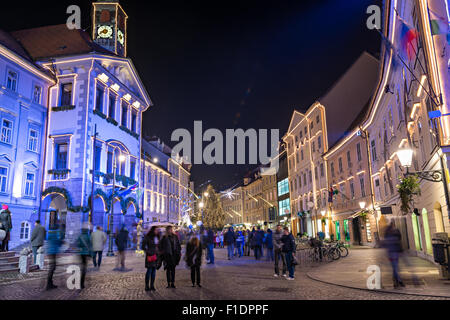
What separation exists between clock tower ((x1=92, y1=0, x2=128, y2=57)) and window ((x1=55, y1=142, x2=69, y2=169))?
43.8ft

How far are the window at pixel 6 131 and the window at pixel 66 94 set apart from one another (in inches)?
221

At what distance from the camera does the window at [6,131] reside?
24.8m

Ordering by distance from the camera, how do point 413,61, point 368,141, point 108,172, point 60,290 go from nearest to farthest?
point 60,290, point 413,61, point 368,141, point 108,172

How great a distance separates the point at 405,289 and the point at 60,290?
963 centimetres

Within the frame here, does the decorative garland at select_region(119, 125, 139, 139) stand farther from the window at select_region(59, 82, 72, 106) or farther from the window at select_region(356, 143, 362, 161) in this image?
the window at select_region(356, 143, 362, 161)

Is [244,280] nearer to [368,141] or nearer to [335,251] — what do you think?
[335,251]

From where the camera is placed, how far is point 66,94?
30844mm

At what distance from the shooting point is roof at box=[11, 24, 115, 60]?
105ft

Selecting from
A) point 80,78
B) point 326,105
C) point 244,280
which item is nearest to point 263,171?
point 326,105

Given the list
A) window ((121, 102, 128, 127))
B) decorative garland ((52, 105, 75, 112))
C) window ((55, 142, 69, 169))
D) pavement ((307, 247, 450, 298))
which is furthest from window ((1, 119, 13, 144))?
pavement ((307, 247, 450, 298))

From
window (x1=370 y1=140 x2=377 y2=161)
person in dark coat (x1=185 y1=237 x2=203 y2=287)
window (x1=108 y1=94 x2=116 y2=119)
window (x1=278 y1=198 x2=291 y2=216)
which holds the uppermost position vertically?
window (x1=108 y1=94 x2=116 y2=119)

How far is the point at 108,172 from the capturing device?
32.8 meters

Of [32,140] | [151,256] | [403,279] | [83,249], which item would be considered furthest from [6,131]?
[403,279]

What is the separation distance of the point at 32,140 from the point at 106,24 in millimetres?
16940
